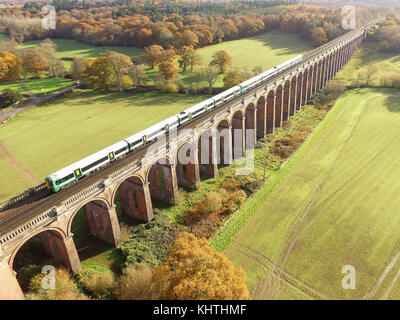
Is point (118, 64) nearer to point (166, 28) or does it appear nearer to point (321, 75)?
point (166, 28)

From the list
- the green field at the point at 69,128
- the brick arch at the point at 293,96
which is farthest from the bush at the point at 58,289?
the brick arch at the point at 293,96

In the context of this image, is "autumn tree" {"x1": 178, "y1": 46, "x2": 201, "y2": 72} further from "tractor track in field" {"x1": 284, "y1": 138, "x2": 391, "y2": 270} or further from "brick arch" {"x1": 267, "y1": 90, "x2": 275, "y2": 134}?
"tractor track in field" {"x1": 284, "y1": 138, "x2": 391, "y2": 270}

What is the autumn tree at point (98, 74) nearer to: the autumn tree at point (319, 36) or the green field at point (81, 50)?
the green field at point (81, 50)

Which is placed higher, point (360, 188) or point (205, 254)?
point (205, 254)

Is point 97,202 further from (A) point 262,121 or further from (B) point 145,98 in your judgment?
(B) point 145,98
